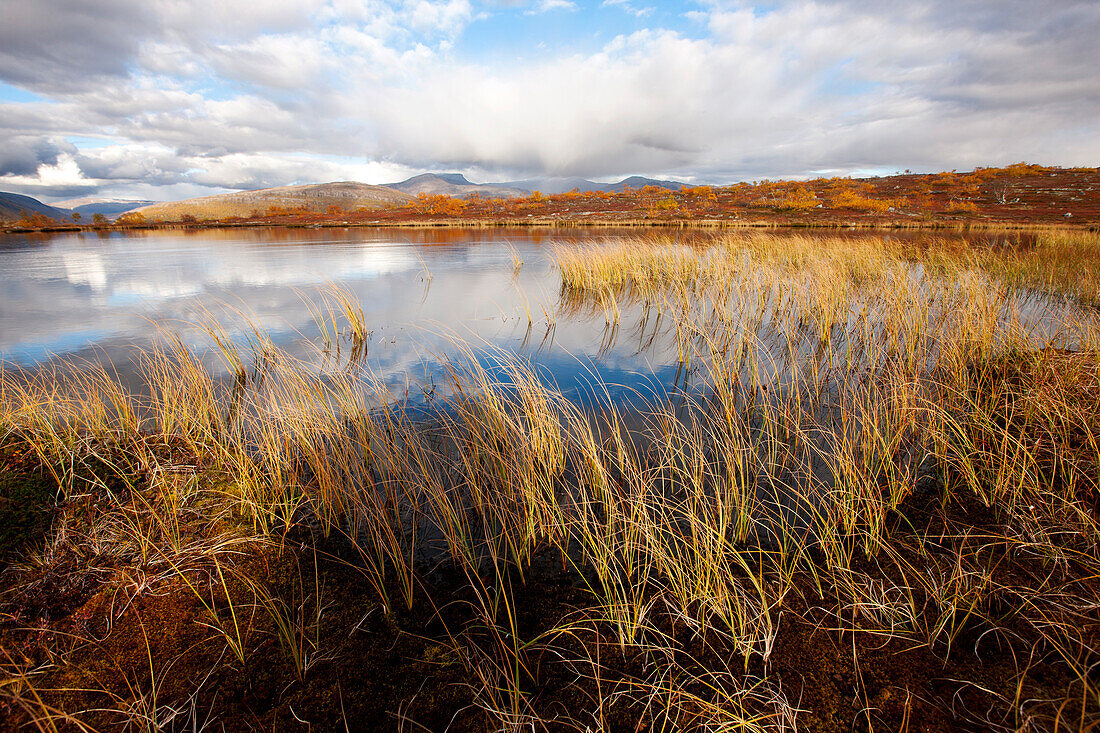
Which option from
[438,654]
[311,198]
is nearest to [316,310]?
[438,654]

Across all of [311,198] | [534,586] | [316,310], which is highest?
[311,198]

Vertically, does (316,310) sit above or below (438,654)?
above

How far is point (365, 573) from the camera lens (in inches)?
79.8

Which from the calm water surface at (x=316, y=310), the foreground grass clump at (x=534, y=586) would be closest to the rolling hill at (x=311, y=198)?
the calm water surface at (x=316, y=310)

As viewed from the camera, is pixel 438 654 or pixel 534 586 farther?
pixel 534 586

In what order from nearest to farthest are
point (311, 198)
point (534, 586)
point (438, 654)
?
1. point (438, 654)
2. point (534, 586)
3. point (311, 198)

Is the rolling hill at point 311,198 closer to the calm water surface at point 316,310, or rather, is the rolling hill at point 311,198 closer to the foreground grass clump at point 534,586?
the calm water surface at point 316,310

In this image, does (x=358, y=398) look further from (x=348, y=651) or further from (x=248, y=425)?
(x=348, y=651)

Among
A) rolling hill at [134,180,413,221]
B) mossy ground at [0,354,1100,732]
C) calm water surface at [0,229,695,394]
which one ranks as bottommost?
mossy ground at [0,354,1100,732]

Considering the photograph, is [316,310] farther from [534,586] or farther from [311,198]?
[311,198]

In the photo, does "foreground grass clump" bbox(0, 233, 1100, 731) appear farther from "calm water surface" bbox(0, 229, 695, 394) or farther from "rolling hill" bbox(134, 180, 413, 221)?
"rolling hill" bbox(134, 180, 413, 221)

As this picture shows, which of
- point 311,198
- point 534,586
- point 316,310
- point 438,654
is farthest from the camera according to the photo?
point 311,198

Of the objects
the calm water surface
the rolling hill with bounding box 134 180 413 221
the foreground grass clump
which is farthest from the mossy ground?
the rolling hill with bounding box 134 180 413 221

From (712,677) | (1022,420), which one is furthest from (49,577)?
(1022,420)
